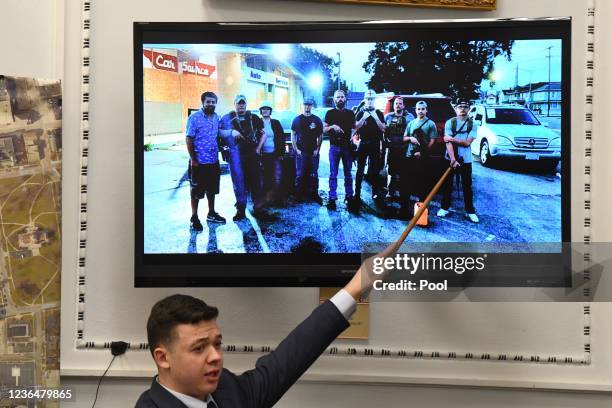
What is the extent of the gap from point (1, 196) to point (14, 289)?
320 millimetres

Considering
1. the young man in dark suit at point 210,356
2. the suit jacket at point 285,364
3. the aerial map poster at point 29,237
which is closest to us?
the young man in dark suit at point 210,356

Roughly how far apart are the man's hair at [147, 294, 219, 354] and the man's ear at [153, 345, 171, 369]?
0.02m

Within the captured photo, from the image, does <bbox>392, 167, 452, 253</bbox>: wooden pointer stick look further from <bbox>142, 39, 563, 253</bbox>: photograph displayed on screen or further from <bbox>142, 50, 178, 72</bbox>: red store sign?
<bbox>142, 50, 178, 72</bbox>: red store sign

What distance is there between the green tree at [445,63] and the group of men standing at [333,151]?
6 cm

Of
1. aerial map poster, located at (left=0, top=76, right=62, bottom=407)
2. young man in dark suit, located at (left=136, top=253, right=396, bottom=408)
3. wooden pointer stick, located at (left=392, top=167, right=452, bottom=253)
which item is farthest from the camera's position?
aerial map poster, located at (left=0, top=76, right=62, bottom=407)

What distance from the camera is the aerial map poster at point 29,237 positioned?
7.27ft

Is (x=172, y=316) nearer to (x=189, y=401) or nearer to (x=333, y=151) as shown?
(x=189, y=401)

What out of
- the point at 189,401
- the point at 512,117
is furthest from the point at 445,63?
the point at 189,401

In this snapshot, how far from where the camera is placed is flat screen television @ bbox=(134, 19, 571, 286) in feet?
6.78

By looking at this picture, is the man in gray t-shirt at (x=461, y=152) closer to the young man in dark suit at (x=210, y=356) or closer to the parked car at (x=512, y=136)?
the parked car at (x=512, y=136)

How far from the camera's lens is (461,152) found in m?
2.08

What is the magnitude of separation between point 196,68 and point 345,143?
1.78ft

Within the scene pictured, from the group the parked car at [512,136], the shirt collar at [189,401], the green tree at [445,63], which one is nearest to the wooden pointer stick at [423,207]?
the parked car at [512,136]

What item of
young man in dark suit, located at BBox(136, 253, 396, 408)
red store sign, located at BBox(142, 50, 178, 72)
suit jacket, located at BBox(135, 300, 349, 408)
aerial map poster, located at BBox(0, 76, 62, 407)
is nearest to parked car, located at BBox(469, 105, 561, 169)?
young man in dark suit, located at BBox(136, 253, 396, 408)
